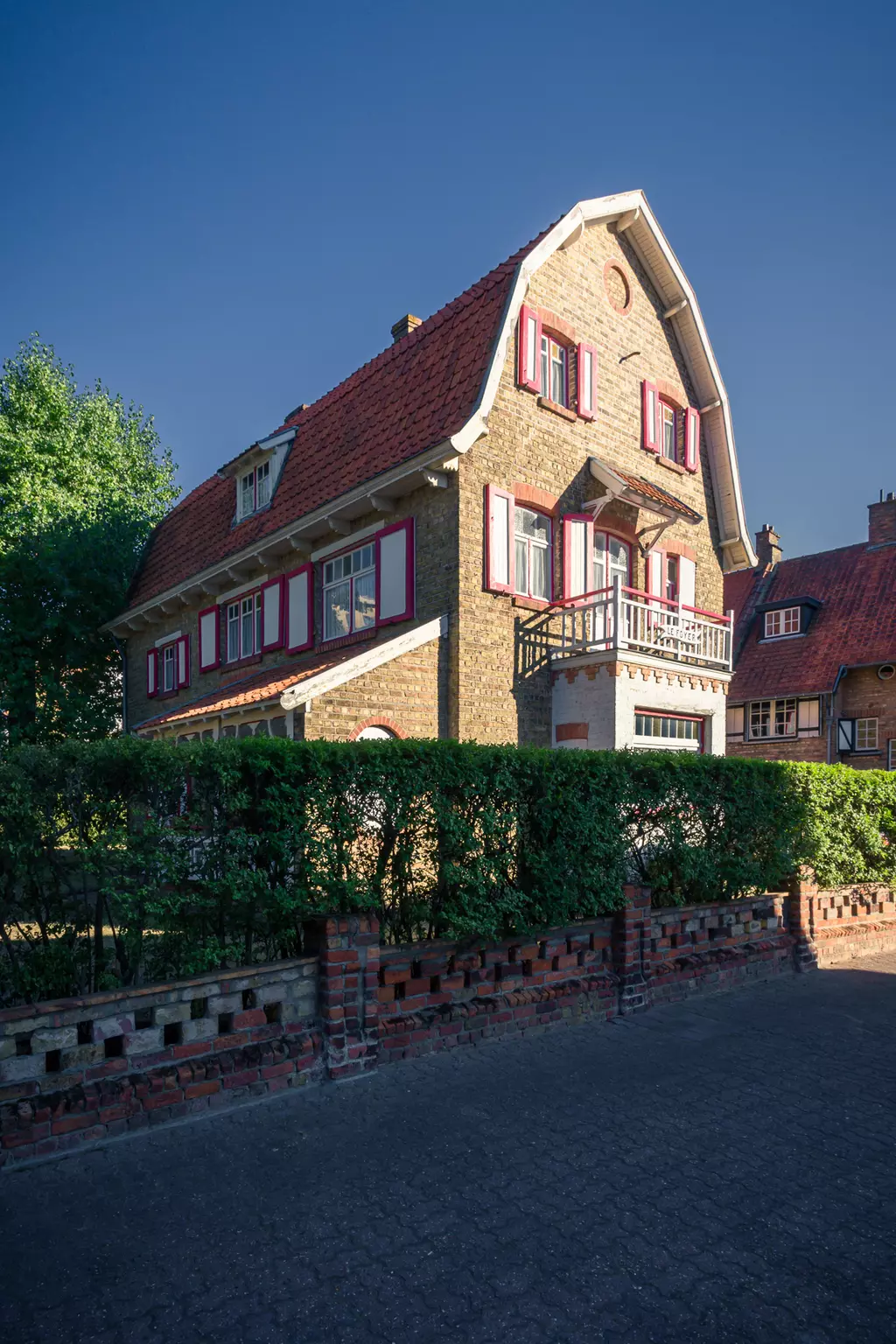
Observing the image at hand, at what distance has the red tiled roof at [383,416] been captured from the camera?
13.0 m

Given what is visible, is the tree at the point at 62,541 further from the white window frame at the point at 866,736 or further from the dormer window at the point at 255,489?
the white window frame at the point at 866,736

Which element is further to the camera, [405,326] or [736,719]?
[736,719]

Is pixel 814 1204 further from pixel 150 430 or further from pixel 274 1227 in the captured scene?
pixel 150 430

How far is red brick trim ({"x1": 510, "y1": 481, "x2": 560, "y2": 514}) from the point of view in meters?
13.5

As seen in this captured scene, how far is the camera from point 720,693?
15.6 metres

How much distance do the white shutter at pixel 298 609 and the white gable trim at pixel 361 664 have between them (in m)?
3.58

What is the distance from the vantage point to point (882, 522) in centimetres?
2880

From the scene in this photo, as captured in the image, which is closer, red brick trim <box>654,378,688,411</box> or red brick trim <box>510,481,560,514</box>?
red brick trim <box>510,481,560,514</box>

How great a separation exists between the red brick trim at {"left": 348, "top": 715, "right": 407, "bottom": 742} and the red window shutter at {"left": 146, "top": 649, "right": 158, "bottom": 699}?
11.0m

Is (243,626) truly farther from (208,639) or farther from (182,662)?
(182,662)

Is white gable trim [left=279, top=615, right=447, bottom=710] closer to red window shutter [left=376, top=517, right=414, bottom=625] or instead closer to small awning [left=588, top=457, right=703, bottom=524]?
red window shutter [left=376, top=517, right=414, bottom=625]

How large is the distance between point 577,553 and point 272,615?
6395 millimetres

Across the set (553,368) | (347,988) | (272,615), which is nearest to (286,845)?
(347,988)

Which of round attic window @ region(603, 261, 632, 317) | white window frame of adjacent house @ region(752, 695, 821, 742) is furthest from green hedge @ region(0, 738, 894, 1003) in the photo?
white window frame of adjacent house @ region(752, 695, 821, 742)
